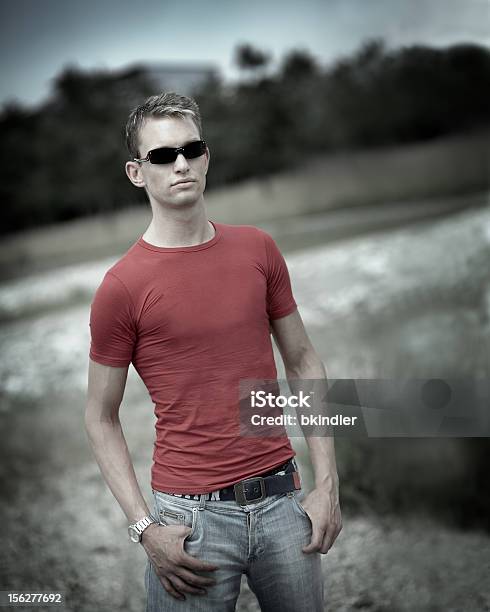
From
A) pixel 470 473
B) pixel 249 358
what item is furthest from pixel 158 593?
pixel 470 473

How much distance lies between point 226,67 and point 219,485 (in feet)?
12.9

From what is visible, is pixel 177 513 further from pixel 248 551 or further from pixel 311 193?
pixel 311 193

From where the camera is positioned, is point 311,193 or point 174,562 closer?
point 174,562

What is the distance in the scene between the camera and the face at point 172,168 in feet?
3.96

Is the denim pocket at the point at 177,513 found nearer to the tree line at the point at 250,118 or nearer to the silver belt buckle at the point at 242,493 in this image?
the silver belt buckle at the point at 242,493

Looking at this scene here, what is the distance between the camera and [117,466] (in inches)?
49.3

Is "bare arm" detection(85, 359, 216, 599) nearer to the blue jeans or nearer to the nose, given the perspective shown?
the blue jeans

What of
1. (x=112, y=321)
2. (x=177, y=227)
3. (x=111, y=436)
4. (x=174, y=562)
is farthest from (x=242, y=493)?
(x=177, y=227)

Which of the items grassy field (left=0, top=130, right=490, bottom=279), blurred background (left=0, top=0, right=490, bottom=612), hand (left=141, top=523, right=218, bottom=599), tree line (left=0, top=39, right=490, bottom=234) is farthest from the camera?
grassy field (left=0, top=130, right=490, bottom=279)

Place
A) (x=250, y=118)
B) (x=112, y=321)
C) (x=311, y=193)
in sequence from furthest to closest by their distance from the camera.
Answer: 1. (x=311, y=193)
2. (x=250, y=118)
3. (x=112, y=321)

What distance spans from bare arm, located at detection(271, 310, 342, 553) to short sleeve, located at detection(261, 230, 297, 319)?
2 cm

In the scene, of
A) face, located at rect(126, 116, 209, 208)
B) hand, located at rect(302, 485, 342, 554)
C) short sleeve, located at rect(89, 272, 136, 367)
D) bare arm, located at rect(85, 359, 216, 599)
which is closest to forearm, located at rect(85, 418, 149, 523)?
bare arm, located at rect(85, 359, 216, 599)

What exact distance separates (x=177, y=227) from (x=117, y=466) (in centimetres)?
45

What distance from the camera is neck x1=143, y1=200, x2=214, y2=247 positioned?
1.24m
